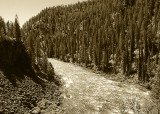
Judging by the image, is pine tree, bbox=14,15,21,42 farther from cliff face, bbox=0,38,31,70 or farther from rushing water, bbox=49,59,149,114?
rushing water, bbox=49,59,149,114

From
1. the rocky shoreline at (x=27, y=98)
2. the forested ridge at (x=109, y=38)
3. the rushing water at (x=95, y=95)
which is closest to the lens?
the rocky shoreline at (x=27, y=98)

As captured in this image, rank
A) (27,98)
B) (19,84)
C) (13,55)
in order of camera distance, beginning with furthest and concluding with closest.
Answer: (13,55), (19,84), (27,98)

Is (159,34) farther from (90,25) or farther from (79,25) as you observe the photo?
(79,25)

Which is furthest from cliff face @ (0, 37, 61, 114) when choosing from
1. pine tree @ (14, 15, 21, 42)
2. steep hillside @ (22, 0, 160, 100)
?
steep hillside @ (22, 0, 160, 100)

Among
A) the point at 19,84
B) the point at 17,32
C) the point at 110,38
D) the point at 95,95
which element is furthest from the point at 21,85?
the point at 110,38

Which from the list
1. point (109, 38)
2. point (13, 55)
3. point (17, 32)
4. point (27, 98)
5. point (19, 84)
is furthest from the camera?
point (109, 38)

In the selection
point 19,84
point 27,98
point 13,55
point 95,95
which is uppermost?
point 13,55

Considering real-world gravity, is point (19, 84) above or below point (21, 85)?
above

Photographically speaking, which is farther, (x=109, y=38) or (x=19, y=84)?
(x=109, y=38)

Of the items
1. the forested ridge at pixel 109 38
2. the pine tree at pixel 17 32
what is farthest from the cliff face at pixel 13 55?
the forested ridge at pixel 109 38

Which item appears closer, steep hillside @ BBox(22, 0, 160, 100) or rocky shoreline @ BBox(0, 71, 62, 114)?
rocky shoreline @ BBox(0, 71, 62, 114)

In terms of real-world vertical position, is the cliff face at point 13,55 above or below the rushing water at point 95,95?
above

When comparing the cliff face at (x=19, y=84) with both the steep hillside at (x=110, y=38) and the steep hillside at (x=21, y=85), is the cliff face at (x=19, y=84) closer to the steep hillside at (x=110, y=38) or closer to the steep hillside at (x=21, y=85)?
the steep hillside at (x=21, y=85)

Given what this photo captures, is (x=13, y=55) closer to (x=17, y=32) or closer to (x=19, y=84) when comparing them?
(x=17, y=32)
